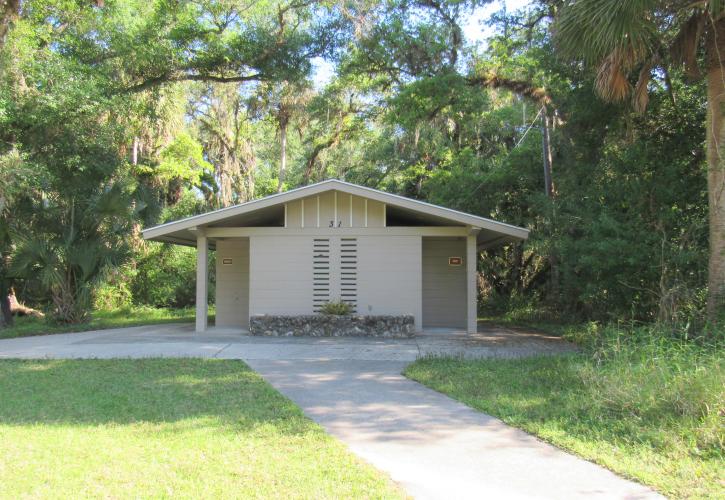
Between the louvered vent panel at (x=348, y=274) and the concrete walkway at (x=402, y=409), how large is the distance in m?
1.62

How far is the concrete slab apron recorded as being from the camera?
170 inches

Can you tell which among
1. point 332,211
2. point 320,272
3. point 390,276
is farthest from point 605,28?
point 320,272

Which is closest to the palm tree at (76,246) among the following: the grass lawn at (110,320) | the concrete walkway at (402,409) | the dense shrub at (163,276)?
the grass lawn at (110,320)

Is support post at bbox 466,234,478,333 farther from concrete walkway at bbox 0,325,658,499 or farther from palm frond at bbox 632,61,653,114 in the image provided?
palm frond at bbox 632,61,653,114

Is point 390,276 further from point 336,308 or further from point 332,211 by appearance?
point 332,211

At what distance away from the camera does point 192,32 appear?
18.3 meters

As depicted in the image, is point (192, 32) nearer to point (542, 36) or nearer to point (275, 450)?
point (542, 36)

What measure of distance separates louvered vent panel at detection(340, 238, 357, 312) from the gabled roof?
141cm

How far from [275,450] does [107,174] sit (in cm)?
1418

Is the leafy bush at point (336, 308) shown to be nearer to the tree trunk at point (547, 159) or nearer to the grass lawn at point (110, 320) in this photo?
the grass lawn at point (110, 320)

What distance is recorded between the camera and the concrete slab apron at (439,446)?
4312 mm

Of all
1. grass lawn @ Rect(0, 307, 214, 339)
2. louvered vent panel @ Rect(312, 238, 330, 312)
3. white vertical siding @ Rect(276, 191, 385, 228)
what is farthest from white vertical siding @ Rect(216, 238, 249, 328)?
grass lawn @ Rect(0, 307, 214, 339)

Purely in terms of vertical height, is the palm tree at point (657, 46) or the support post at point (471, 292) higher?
the palm tree at point (657, 46)

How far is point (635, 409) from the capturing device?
19.7 feet
